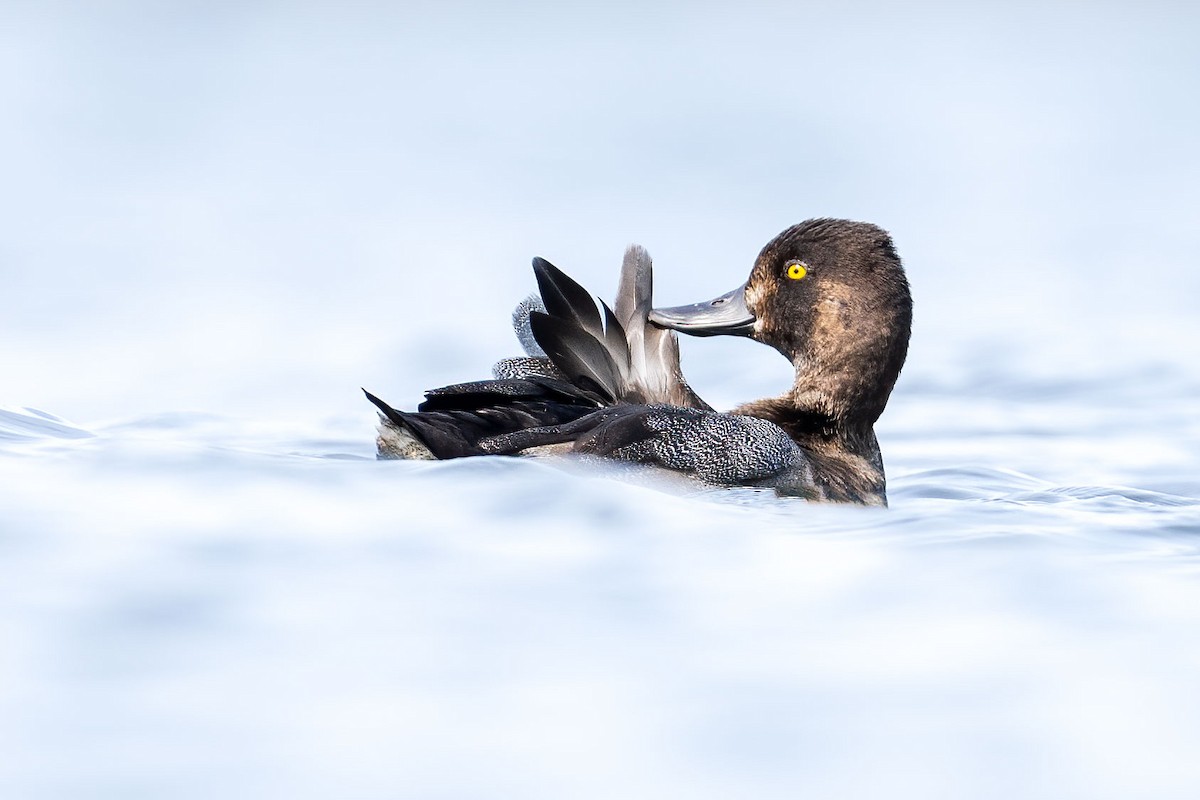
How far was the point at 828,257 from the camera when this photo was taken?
720 cm

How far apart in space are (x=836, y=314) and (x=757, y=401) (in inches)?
22.1

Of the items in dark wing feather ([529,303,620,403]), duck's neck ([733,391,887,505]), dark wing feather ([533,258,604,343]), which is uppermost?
dark wing feather ([533,258,604,343])

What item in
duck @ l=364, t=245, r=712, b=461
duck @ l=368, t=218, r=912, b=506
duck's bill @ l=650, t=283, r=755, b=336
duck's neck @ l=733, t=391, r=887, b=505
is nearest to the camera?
duck @ l=368, t=218, r=912, b=506

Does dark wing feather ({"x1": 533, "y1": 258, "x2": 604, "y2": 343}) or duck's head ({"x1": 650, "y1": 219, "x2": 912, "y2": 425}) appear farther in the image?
duck's head ({"x1": 650, "y1": 219, "x2": 912, "y2": 425})

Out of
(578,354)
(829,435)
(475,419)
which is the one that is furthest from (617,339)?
(829,435)

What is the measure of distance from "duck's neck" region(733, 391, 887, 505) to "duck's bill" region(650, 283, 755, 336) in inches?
15.1

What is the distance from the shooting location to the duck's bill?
23.7 feet

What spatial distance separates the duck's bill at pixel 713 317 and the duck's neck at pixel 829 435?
383mm

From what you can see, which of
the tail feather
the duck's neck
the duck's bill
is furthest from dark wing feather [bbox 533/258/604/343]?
the duck's neck

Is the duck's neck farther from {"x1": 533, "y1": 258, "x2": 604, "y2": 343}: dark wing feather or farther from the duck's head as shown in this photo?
{"x1": 533, "y1": 258, "x2": 604, "y2": 343}: dark wing feather

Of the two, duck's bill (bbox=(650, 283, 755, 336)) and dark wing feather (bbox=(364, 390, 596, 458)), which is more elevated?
duck's bill (bbox=(650, 283, 755, 336))

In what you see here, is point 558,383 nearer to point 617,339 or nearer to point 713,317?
point 617,339

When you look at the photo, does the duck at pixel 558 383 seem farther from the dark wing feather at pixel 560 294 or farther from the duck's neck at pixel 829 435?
the duck's neck at pixel 829 435

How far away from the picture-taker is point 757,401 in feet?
24.4
